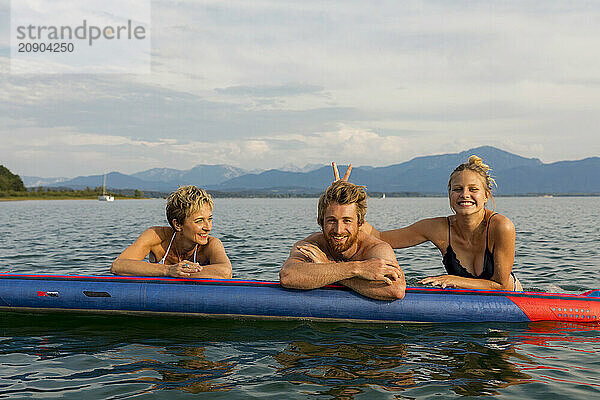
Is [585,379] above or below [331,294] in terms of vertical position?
below

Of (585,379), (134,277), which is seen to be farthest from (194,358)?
(585,379)

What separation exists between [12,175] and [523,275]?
132 m

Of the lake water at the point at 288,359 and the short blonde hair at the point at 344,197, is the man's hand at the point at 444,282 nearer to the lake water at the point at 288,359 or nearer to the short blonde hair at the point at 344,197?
the lake water at the point at 288,359

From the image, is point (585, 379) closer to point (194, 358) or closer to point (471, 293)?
point (471, 293)

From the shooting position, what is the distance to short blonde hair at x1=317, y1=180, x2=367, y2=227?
5.39 m

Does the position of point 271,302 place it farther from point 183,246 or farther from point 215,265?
point 183,246

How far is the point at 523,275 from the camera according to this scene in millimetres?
11172

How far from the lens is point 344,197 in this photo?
5375 mm

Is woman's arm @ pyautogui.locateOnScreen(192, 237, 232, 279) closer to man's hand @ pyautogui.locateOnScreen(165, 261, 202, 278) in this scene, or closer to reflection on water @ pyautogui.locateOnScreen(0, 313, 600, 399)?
man's hand @ pyautogui.locateOnScreen(165, 261, 202, 278)

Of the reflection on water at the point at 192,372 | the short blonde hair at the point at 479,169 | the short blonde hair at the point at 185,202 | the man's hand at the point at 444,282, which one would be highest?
the short blonde hair at the point at 479,169

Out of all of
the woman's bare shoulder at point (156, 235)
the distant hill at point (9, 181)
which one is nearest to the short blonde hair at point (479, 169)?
the woman's bare shoulder at point (156, 235)

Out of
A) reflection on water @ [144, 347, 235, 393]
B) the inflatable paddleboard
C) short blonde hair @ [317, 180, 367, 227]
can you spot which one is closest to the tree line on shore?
the inflatable paddleboard

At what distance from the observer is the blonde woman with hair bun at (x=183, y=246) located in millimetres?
6496

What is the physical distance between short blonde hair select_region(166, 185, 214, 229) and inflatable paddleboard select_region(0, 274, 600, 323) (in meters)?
0.78
